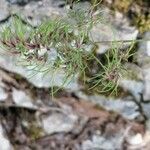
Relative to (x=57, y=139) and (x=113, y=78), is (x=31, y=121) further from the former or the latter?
(x=113, y=78)

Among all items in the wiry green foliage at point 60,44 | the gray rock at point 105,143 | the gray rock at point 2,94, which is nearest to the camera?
the wiry green foliage at point 60,44

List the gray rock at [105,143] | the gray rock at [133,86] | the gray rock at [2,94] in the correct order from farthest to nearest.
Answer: the gray rock at [105,143] < the gray rock at [2,94] < the gray rock at [133,86]

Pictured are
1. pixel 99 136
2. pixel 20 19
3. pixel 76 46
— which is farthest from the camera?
pixel 99 136

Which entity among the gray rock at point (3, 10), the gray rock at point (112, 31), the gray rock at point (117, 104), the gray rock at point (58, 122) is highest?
the gray rock at point (3, 10)

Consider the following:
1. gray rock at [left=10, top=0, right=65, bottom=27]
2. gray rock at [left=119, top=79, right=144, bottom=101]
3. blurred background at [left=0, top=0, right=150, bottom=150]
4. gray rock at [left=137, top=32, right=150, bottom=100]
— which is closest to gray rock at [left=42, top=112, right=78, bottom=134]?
blurred background at [left=0, top=0, right=150, bottom=150]

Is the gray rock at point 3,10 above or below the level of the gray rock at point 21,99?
above

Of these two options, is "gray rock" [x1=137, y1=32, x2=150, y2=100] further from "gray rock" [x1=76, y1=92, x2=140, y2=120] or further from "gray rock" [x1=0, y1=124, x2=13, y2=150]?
"gray rock" [x1=0, y1=124, x2=13, y2=150]

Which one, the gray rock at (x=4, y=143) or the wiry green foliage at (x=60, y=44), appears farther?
the gray rock at (x=4, y=143)

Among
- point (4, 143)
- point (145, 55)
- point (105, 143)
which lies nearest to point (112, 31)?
point (145, 55)

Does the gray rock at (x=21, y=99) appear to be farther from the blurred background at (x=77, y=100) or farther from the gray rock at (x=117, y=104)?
the gray rock at (x=117, y=104)

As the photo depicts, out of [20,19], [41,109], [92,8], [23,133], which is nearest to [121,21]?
[92,8]

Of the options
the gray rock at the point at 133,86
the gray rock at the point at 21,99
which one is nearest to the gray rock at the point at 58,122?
the gray rock at the point at 21,99
